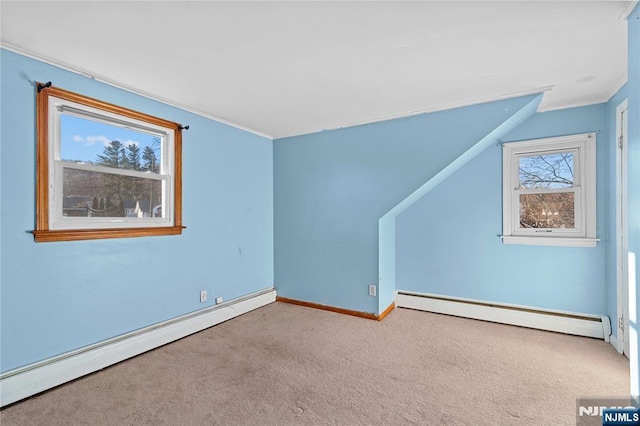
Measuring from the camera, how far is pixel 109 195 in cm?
244

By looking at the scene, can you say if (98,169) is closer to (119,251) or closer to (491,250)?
(119,251)

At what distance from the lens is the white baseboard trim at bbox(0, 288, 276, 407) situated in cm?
188

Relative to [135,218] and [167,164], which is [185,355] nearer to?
[135,218]

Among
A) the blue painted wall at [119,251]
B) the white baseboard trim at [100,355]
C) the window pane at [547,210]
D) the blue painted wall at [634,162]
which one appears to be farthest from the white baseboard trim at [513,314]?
the white baseboard trim at [100,355]

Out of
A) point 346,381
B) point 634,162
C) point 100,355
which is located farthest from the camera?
point 100,355

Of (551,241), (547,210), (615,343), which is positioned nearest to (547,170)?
(547,210)

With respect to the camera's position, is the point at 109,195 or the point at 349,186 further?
the point at 349,186

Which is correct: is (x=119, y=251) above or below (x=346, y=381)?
above

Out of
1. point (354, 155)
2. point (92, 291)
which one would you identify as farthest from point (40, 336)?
point (354, 155)

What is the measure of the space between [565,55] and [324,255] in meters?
2.92

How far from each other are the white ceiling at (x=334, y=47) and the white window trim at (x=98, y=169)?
0.96 feet

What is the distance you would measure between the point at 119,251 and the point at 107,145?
911 mm

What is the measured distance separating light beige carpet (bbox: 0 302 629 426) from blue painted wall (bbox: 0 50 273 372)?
0.41m

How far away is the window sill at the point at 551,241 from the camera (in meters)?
2.81
